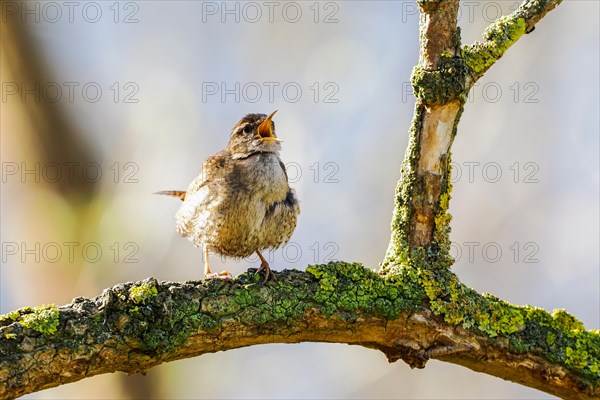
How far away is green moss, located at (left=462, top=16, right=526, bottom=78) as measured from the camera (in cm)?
419

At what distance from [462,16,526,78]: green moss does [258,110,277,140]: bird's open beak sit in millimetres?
1555

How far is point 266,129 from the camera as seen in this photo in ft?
17.7

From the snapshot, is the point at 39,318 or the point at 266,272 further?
the point at 266,272

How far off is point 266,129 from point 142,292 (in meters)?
2.20

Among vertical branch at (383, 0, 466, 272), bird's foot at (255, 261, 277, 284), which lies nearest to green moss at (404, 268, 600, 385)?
vertical branch at (383, 0, 466, 272)

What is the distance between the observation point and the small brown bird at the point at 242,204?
479 cm

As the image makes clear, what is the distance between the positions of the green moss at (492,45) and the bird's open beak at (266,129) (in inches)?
61.2

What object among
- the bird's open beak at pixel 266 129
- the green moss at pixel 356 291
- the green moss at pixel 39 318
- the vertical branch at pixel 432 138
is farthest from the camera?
the bird's open beak at pixel 266 129

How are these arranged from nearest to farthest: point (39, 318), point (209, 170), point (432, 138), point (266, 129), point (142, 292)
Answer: point (39, 318), point (142, 292), point (432, 138), point (209, 170), point (266, 129)

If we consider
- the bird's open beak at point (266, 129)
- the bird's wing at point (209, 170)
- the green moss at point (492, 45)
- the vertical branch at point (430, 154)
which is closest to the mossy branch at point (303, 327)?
the vertical branch at point (430, 154)

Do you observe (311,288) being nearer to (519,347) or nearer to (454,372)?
(519,347)

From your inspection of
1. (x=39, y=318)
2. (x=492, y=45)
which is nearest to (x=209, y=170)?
(x=492, y=45)

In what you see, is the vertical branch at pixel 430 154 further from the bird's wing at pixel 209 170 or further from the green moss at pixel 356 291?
the bird's wing at pixel 209 170

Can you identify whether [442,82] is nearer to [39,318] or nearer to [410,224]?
[410,224]
